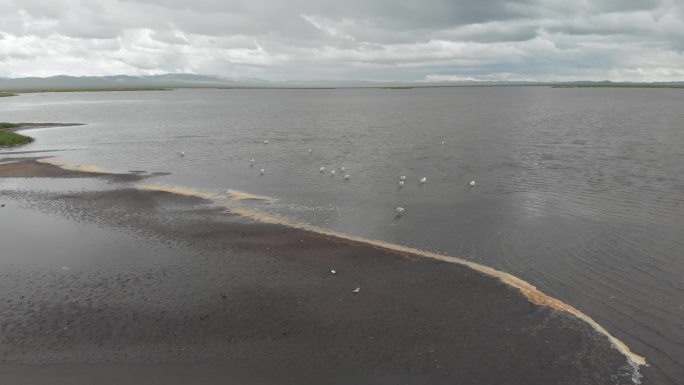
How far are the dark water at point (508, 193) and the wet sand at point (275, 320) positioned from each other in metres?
2.37

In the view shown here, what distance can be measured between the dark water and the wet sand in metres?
2.37

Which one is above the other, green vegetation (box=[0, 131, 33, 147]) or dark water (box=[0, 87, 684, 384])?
green vegetation (box=[0, 131, 33, 147])

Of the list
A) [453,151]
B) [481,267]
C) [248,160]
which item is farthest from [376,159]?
[481,267]

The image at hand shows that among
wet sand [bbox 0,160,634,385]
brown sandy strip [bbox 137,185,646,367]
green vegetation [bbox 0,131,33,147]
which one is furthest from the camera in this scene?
green vegetation [bbox 0,131,33,147]

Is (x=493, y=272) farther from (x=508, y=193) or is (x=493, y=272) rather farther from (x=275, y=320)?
(x=508, y=193)

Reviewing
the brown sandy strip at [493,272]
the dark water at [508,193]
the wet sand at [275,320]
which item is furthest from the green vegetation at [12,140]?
the wet sand at [275,320]

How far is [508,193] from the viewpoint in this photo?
3156cm

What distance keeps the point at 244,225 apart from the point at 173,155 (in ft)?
90.6

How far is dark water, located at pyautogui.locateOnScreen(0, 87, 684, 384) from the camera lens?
17422mm

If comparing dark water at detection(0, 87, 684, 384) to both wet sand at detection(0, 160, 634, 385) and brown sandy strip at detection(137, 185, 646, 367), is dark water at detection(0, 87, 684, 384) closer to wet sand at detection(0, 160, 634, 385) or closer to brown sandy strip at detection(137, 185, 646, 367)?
brown sandy strip at detection(137, 185, 646, 367)

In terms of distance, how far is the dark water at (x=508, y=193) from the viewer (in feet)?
57.2

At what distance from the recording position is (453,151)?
48.9 meters

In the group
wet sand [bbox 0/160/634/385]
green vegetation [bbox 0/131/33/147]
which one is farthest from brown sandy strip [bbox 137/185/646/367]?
green vegetation [bbox 0/131/33/147]

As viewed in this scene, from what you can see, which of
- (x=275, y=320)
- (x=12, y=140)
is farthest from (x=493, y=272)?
(x=12, y=140)
